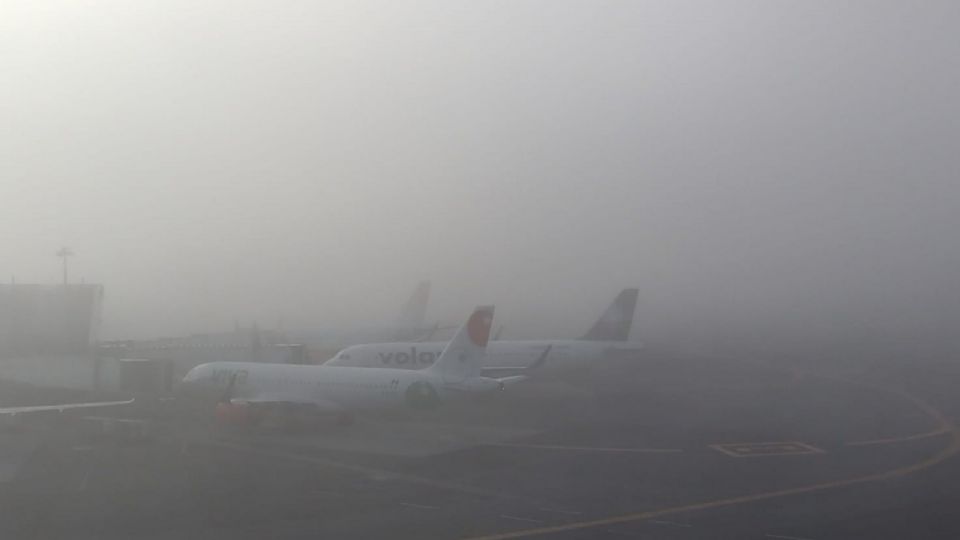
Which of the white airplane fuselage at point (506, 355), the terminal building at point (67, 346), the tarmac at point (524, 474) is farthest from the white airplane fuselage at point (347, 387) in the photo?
the terminal building at point (67, 346)

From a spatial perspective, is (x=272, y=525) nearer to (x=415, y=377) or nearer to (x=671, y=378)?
(x=415, y=377)

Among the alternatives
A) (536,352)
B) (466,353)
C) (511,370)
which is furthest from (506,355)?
(466,353)

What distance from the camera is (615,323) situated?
5594cm

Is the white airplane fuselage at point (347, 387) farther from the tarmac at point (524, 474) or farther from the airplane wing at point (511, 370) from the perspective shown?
the airplane wing at point (511, 370)

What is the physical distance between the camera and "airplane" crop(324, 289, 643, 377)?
52938 millimetres

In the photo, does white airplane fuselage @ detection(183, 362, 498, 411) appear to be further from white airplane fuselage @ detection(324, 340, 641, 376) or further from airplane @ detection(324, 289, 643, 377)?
airplane @ detection(324, 289, 643, 377)

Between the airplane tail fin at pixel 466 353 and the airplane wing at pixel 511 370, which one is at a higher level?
the airplane tail fin at pixel 466 353

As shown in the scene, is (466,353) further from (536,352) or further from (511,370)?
(536,352)

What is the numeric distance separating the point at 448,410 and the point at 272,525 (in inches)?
894

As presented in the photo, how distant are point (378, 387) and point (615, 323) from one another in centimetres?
2063

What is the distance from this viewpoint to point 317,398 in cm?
3941

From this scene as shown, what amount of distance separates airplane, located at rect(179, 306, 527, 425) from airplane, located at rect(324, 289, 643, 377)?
1197 centimetres

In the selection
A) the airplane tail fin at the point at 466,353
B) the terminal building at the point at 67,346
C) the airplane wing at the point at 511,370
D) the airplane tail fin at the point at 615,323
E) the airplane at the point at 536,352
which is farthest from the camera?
the airplane tail fin at the point at 615,323

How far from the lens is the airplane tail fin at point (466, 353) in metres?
39.0
